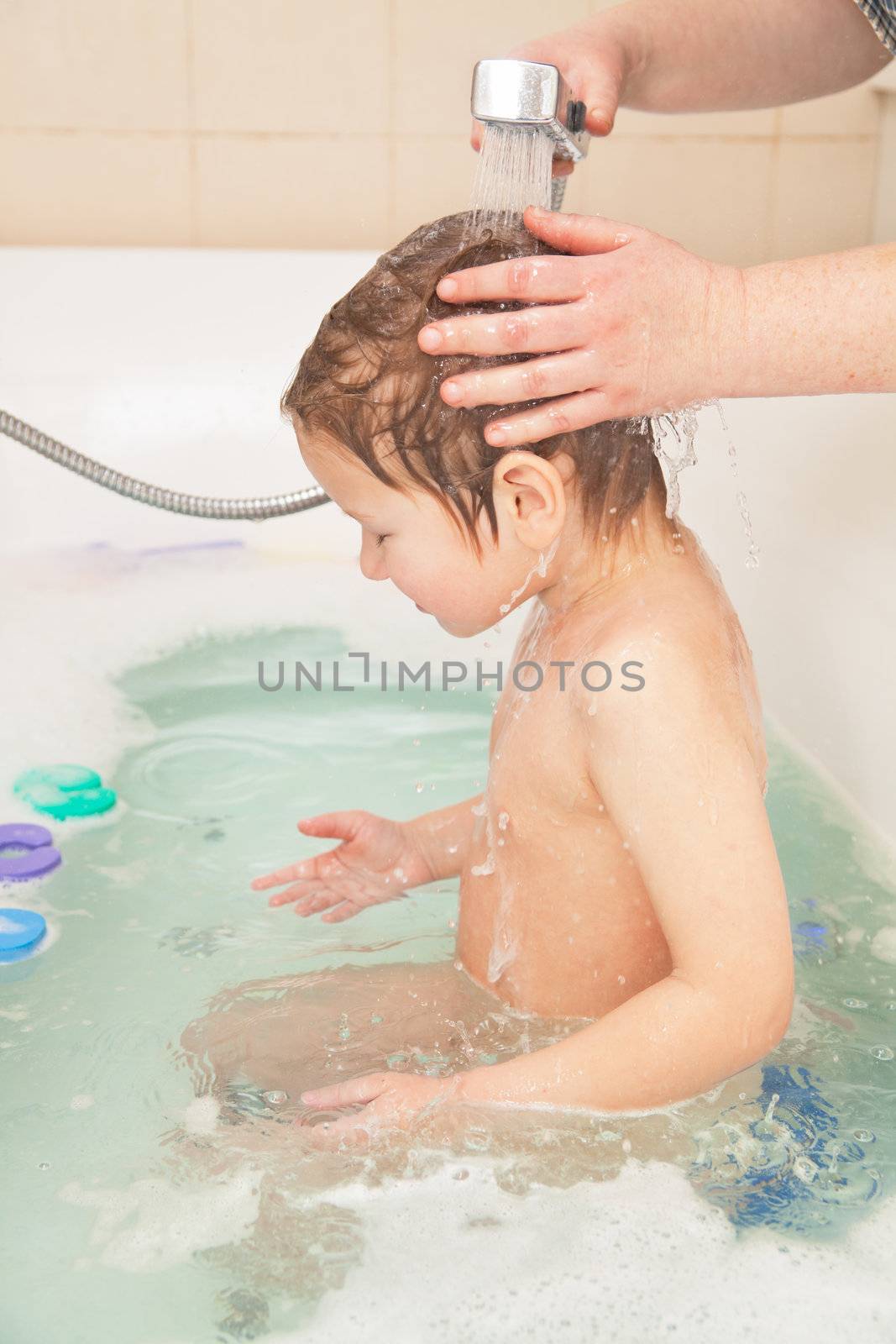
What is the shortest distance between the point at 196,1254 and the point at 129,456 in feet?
3.97

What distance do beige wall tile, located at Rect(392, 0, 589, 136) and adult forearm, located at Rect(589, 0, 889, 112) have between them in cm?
89

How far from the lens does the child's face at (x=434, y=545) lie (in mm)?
789

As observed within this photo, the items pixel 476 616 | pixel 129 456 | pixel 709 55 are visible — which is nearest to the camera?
pixel 476 616

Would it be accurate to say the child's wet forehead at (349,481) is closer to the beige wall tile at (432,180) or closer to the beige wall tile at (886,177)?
the beige wall tile at (432,180)

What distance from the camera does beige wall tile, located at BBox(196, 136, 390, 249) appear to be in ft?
6.91

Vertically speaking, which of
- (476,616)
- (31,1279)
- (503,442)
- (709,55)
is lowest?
(31,1279)

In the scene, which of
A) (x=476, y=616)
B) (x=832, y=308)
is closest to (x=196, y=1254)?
(x=476, y=616)

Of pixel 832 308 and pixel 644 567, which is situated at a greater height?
pixel 832 308

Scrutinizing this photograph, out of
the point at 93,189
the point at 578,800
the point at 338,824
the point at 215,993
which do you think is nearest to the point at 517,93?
the point at 578,800

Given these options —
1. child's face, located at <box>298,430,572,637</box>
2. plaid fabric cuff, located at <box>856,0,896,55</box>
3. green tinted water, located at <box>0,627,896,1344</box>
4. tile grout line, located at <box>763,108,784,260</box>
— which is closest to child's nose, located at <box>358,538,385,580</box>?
child's face, located at <box>298,430,572,637</box>

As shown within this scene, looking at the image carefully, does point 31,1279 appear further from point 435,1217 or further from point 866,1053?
point 866,1053

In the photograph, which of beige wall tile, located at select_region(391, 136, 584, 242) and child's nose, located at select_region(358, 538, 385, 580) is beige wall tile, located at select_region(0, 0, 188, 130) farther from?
child's nose, located at select_region(358, 538, 385, 580)

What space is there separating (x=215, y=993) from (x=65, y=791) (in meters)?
0.34

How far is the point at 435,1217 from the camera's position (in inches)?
29.7
